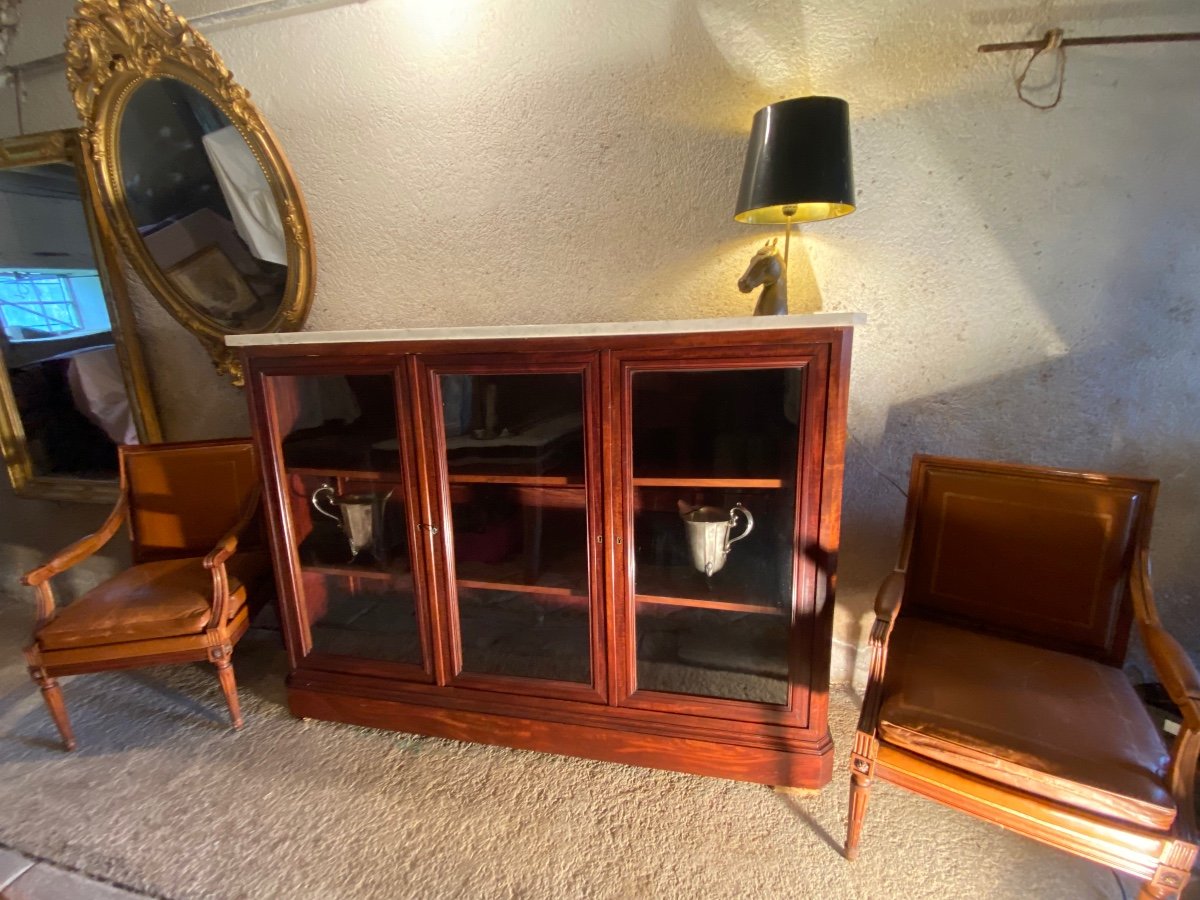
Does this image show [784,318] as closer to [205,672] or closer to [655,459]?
[655,459]

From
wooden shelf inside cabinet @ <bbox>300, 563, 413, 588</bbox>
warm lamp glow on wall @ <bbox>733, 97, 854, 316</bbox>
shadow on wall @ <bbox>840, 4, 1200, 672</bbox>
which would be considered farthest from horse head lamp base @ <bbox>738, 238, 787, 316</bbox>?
wooden shelf inside cabinet @ <bbox>300, 563, 413, 588</bbox>

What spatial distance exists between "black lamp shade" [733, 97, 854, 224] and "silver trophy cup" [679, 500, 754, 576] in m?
0.75

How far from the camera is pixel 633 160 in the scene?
1.56 m

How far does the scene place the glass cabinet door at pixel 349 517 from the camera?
1.44m

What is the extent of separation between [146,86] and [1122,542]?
10.1 ft

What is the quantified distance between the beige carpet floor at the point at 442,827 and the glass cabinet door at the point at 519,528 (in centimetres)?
29

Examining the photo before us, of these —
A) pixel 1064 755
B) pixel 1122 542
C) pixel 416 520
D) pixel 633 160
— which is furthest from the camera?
pixel 633 160

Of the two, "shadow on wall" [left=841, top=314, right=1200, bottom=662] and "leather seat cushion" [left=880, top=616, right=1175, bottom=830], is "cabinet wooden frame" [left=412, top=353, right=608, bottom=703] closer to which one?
"leather seat cushion" [left=880, top=616, right=1175, bottom=830]

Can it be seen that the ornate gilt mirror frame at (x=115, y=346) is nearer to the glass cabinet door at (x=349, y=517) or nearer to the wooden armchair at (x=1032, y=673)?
the glass cabinet door at (x=349, y=517)

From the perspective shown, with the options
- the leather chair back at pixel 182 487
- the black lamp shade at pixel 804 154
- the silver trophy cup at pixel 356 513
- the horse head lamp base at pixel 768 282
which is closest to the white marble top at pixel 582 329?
the horse head lamp base at pixel 768 282

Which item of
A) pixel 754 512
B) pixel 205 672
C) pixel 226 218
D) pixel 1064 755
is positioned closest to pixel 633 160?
pixel 754 512

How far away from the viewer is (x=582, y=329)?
1.22 meters

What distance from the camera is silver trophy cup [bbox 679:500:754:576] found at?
Answer: 1.34 m

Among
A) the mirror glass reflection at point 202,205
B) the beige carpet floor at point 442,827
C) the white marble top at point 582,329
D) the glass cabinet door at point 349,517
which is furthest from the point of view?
the mirror glass reflection at point 202,205
